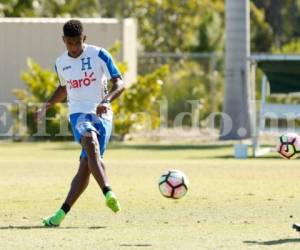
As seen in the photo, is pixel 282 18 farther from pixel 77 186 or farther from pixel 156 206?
pixel 77 186

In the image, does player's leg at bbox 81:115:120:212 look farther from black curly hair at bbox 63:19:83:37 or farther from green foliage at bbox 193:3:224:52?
green foliage at bbox 193:3:224:52

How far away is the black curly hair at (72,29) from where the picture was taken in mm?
10672

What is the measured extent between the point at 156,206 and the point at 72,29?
2.66 m

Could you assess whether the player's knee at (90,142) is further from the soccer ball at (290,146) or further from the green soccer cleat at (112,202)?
the soccer ball at (290,146)

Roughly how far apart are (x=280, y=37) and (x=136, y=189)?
34347 mm

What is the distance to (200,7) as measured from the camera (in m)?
39.1

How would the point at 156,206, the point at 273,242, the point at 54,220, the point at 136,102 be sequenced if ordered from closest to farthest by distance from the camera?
the point at 273,242, the point at 54,220, the point at 156,206, the point at 136,102

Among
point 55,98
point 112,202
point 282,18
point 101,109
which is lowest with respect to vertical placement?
point 112,202

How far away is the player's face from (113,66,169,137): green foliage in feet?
46.9

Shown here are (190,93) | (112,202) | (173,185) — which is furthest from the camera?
(190,93)

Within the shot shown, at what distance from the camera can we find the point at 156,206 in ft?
40.7

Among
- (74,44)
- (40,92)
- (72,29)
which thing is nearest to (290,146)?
(74,44)

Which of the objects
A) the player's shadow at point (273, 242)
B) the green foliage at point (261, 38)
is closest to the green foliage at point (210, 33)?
the green foliage at point (261, 38)

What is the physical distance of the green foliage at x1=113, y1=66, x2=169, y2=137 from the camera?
25406 mm
